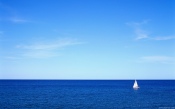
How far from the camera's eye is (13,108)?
1975 inches

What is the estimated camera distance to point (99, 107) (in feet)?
169

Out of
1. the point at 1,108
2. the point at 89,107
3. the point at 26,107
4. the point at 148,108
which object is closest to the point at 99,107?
the point at 89,107

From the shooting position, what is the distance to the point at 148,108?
5012cm

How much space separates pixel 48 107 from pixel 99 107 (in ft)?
35.4

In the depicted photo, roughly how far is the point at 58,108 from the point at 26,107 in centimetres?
688

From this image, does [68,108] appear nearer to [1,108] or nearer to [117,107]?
[117,107]

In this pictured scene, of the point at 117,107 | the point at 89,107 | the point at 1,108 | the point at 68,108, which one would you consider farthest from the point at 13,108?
the point at 117,107

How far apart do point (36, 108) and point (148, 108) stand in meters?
23.1

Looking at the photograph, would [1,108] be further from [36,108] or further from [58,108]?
[58,108]

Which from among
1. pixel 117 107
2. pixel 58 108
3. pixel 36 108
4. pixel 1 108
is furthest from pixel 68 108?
pixel 1 108

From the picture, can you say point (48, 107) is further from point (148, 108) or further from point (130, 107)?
point (148, 108)

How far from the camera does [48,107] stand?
168 ft

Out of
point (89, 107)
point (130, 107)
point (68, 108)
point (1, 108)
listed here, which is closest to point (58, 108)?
point (68, 108)

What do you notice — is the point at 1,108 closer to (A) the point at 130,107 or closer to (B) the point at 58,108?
(B) the point at 58,108
